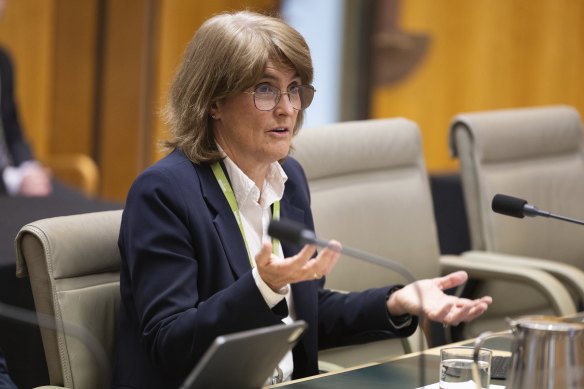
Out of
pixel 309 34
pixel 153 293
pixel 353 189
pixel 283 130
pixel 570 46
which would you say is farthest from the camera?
pixel 570 46

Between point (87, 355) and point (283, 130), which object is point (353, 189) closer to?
point (283, 130)

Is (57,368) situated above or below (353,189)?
below

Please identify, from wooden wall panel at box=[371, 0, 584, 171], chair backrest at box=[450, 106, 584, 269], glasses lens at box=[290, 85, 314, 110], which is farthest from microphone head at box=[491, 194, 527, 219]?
wooden wall panel at box=[371, 0, 584, 171]

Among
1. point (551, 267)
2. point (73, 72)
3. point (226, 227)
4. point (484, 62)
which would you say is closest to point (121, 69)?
point (73, 72)

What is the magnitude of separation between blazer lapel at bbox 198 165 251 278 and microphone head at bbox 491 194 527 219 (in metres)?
0.53

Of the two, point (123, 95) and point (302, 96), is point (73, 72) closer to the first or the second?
point (123, 95)

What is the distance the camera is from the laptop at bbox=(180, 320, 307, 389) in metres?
1.38

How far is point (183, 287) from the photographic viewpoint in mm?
1892

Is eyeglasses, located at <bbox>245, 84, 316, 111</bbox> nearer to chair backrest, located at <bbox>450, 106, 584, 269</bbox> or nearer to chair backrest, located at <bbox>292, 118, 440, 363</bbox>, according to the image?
chair backrest, located at <bbox>292, 118, 440, 363</bbox>

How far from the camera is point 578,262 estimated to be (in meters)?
3.49

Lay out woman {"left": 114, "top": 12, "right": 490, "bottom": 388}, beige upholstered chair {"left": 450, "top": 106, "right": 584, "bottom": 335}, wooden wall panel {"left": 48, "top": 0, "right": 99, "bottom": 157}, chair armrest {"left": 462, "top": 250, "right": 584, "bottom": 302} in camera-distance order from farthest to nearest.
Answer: wooden wall panel {"left": 48, "top": 0, "right": 99, "bottom": 157} < beige upholstered chair {"left": 450, "top": 106, "right": 584, "bottom": 335} < chair armrest {"left": 462, "top": 250, "right": 584, "bottom": 302} < woman {"left": 114, "top": 12, "right": 490, "bottom": 388}

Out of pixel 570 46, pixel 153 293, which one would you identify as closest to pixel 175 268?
pixel 153 293

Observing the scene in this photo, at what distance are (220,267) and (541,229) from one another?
167 cm

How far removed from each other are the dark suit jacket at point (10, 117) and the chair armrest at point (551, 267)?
8.16 feet
